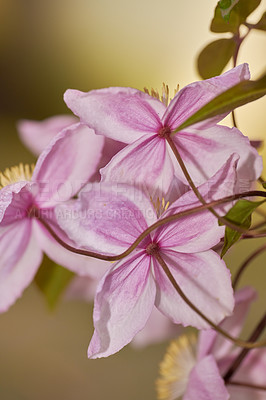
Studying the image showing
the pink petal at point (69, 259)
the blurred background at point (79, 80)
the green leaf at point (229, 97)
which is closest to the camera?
the green leaf at point (229, 97)

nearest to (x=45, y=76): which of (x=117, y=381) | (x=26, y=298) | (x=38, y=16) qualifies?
(x=38, y=16)

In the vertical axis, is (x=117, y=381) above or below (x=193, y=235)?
below

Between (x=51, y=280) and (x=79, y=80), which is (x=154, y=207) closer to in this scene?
(x=51, y=280)

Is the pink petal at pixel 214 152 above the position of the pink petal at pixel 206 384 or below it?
above

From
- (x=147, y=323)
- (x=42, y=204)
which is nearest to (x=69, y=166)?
(x=42, y=204)

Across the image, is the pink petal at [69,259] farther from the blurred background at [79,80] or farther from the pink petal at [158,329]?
the blurred background at [79,80]

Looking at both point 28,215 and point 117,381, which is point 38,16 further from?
point 28,215

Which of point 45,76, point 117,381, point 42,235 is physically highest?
point 42,235

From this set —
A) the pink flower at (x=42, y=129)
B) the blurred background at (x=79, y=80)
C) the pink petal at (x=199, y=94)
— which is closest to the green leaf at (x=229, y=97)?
the pink petal at (x=199, y=94)
